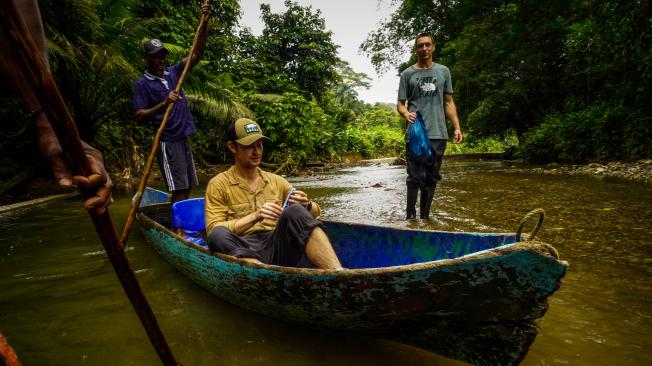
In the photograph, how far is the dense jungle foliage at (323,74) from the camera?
7578 millimetres

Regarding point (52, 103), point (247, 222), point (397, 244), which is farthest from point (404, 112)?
point (52, 103)

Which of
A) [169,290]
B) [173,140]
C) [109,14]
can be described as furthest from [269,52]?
[169,290]

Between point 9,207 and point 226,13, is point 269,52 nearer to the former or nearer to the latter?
point 226,13

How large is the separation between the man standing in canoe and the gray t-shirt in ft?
7.55

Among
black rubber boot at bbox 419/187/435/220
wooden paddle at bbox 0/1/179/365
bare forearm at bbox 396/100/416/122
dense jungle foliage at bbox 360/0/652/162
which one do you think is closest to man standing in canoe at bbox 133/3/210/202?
bare forearm at bbox 396/100/416/122

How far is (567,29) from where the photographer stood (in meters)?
12.1

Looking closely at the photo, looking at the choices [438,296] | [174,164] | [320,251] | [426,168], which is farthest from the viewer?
[426,168]

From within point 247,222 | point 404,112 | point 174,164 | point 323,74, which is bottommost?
point 247,222

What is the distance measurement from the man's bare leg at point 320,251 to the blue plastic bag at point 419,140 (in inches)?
86.0

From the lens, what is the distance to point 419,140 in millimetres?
3971

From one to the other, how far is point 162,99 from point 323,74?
14.7m

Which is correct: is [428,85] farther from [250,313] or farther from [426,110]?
[250,313]

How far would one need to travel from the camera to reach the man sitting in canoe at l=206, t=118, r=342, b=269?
2.13 meters

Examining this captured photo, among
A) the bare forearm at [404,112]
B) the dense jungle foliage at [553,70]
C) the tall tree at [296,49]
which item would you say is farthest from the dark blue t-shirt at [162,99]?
the tall tree at [296,49]
